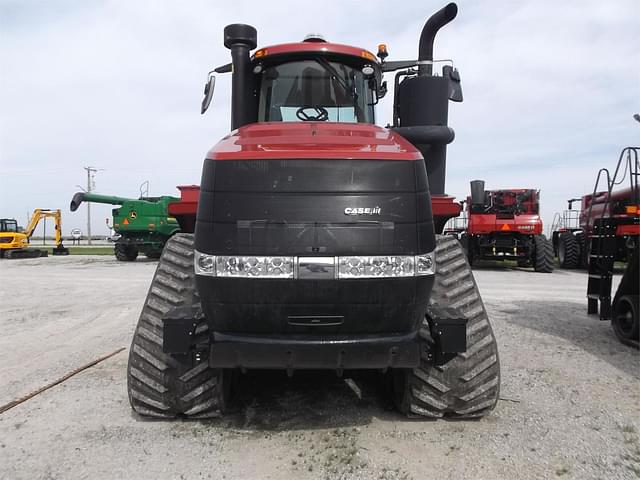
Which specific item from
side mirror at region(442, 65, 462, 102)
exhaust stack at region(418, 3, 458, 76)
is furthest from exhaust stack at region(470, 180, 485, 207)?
side mirror at region(442, 65, 462, 102)

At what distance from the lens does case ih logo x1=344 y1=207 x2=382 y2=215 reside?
98.0 inches

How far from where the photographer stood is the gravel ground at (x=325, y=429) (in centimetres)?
262

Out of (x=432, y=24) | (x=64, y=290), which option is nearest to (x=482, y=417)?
(x=432, y=24)

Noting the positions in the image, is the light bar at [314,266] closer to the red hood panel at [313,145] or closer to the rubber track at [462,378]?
the red hood panel at [313,145]

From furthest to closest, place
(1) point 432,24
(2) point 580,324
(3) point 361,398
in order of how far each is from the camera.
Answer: (2) point 580,324 → (1) point 432,24 → (3) point 361,398

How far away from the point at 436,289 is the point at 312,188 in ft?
4.06

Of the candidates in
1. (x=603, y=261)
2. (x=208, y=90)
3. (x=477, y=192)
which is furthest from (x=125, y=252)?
(x=603, y=261)

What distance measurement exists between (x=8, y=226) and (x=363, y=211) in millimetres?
27930

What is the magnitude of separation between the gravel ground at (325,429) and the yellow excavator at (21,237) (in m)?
21.9

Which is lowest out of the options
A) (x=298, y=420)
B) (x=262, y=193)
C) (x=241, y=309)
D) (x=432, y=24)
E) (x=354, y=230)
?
(x=298, y=420)

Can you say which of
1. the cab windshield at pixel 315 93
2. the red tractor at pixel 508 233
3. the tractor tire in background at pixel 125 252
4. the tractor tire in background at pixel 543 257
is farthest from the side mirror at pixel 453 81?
the tractor tire in background at pixel 125 252

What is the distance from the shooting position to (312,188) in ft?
8.21

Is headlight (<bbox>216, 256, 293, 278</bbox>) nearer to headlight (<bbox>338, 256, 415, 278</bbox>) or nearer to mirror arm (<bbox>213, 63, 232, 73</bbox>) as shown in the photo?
headlight (<bbox>338, 256, 415, 278</bbox>)

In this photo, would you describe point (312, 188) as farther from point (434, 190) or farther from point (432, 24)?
point (432, 24)
